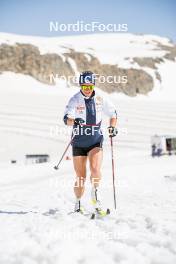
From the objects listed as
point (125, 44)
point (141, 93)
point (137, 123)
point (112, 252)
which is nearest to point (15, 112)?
point (137, 123)

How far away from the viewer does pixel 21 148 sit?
39219 mm

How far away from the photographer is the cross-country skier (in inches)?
303

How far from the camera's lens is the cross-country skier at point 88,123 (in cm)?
770

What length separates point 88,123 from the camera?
25.5ft

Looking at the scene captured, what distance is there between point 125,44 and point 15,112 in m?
77.8

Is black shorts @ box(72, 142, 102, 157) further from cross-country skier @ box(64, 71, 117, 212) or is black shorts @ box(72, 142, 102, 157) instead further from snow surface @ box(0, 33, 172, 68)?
snow surface @ box(0, 33, 172, 68)

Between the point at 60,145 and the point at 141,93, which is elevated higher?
the point at 141,93

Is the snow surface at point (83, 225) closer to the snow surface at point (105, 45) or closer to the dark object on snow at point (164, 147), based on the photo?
the dark object on snow at point (164, 147)

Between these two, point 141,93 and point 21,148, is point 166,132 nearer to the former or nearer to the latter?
point 21,148

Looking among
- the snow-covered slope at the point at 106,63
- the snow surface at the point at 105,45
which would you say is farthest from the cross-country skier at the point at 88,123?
the snow surface at the point at 105,45

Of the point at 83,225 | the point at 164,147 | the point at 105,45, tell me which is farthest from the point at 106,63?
the point at 83,225

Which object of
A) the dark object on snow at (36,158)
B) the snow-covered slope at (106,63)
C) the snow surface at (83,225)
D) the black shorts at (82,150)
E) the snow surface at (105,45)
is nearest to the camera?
the snow surface at (83,225)

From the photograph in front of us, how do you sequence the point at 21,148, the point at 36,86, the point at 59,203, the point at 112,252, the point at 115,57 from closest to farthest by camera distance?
the point at 112,252, the point at 59,203, the point at 21,148, the point at 36,86, the point at 115,57

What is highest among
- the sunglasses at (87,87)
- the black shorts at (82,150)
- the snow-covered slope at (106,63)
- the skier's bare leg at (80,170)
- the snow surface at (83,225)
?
the snow-covered slope at (106,63)
